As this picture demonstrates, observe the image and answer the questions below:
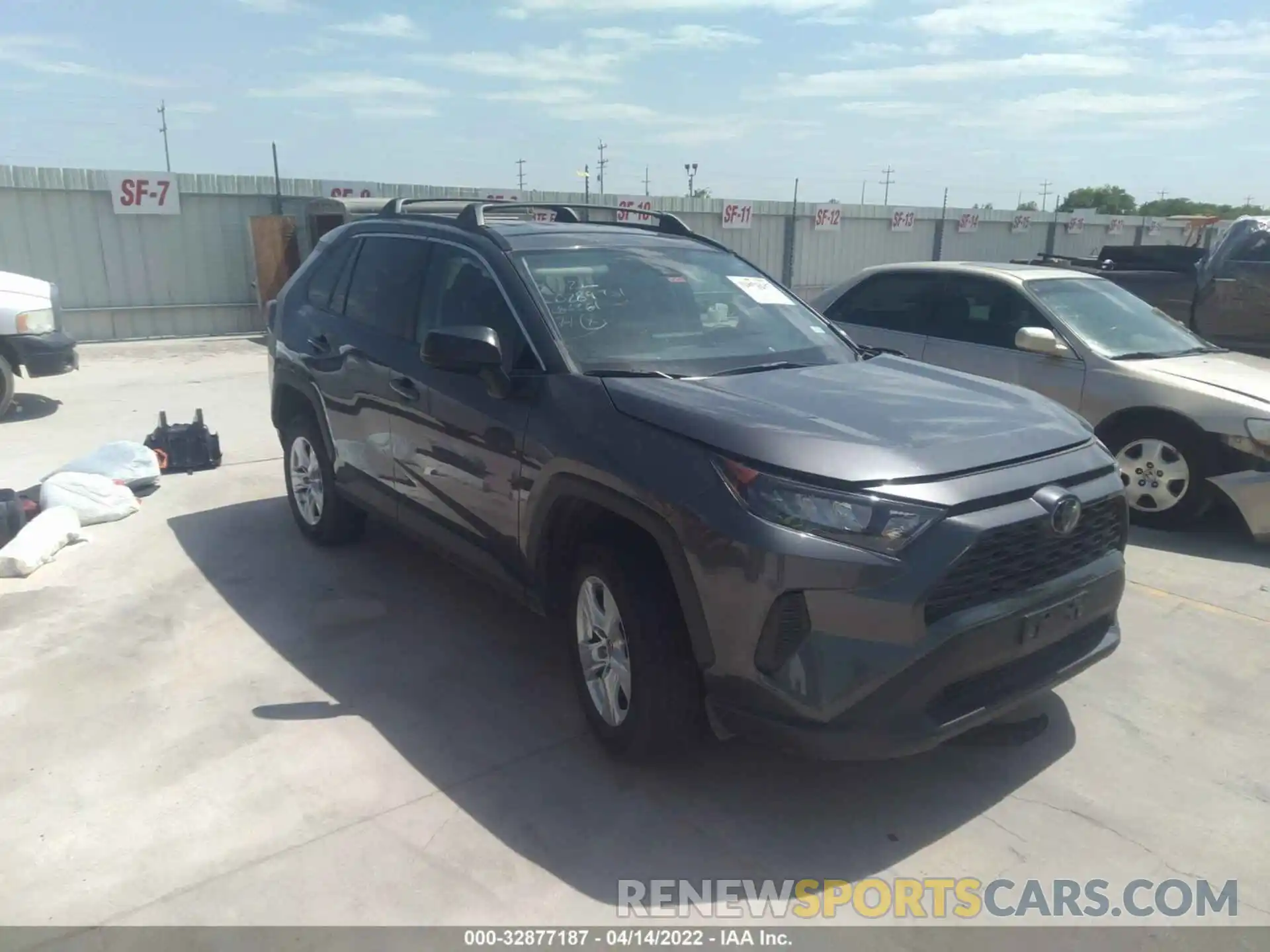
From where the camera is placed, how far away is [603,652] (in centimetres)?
343

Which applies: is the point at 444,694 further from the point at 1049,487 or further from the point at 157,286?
the point at 157,286

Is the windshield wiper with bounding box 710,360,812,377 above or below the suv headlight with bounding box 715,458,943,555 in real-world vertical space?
above

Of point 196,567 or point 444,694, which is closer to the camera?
point 444,694

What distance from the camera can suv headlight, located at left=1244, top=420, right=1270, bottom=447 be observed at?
562 centimetres

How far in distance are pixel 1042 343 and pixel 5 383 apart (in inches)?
331

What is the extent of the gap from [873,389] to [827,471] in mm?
895

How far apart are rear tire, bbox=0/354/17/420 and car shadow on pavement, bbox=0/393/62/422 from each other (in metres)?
0.12

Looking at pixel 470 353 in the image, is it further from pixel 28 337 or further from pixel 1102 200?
pixel 1102 200

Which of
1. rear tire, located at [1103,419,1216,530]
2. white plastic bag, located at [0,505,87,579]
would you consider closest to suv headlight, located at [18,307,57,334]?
white plastic bag, located at [0,505,87,579]

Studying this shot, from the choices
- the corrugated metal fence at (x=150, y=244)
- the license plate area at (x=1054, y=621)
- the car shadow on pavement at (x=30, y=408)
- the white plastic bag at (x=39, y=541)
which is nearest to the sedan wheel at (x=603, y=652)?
the license plate area at (x=1054, y=621)

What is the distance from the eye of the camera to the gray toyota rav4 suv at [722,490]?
2.80 meters

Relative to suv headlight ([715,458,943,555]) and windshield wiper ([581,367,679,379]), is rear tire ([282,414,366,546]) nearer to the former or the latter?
windshield wiper ([581,367,679,379])
